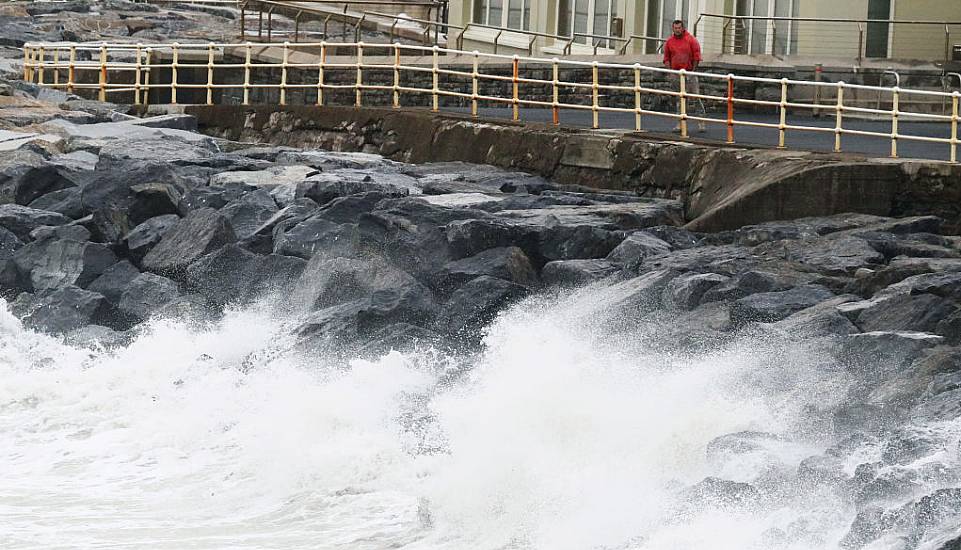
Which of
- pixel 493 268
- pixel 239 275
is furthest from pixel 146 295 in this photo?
pixel 493 268

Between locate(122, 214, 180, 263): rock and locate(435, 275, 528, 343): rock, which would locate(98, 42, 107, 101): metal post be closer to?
locate(122, 214, 180, 263): rock

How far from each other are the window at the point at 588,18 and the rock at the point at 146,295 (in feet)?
52.2

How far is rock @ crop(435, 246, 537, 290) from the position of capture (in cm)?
1242

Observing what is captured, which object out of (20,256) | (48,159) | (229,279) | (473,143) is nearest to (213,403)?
(229,279)

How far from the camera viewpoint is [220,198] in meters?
15.9

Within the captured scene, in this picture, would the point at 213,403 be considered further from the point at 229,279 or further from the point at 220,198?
the point at 220,198

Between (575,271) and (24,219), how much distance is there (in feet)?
20.9

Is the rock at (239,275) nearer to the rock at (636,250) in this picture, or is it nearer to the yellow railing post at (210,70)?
the rock at (636,250)

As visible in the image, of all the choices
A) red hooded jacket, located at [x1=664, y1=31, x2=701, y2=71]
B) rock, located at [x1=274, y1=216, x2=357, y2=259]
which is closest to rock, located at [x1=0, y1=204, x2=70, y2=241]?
rock, located at [x1=274, y1=216, x2=357, y2=259]

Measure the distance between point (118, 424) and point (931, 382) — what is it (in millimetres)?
5744

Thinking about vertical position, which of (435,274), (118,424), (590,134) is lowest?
(118,424)

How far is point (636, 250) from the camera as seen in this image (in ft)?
40.6

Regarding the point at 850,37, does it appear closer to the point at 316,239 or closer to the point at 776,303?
the point at 316,239

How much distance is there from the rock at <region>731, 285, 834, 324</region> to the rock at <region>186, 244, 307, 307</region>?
4401 mm
